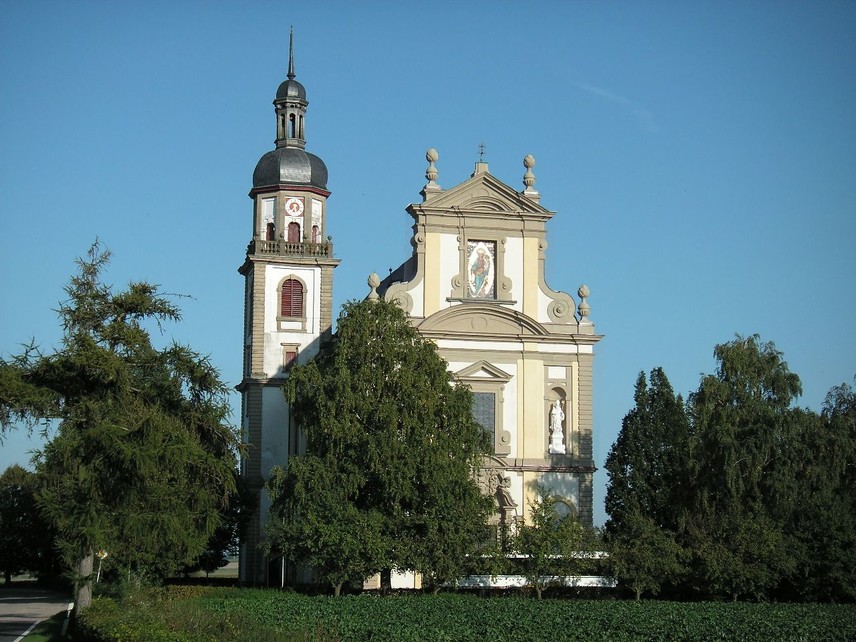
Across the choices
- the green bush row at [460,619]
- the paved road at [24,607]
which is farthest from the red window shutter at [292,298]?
the green bush row at [460,619]

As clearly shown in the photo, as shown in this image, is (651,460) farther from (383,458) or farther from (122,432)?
(122,432)

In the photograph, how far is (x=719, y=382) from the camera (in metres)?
51.3

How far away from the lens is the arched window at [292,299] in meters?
59.8

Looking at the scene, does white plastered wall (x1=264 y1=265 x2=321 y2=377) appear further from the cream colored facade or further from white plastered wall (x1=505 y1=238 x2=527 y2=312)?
white plastered wall (x1=505 y1=238 x2=527 y2=312)

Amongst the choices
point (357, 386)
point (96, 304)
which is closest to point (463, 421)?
point (357, 386)

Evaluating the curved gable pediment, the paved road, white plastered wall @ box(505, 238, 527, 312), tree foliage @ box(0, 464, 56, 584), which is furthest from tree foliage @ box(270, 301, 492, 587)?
tree foliage @ box(0, 464, 56, 584)

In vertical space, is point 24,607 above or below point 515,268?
below

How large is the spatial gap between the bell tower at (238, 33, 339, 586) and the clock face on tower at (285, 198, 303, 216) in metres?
0.04

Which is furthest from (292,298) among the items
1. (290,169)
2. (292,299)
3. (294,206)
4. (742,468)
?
(742,468)

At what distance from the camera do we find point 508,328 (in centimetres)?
5350

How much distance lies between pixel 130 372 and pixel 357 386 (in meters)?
9.42

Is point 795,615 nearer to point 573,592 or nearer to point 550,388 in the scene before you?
point 573,592

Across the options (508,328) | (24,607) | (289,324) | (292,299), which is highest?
(292,299)

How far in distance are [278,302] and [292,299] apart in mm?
637
